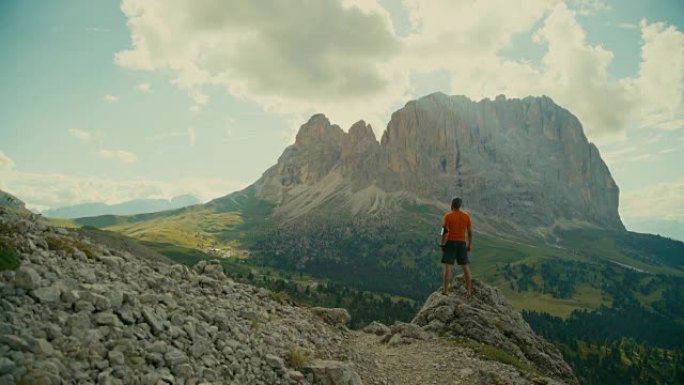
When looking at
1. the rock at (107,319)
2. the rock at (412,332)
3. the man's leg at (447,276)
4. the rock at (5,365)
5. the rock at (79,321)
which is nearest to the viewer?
the rock at (5,365)

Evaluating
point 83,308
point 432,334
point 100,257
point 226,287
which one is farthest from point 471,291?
point 83,308

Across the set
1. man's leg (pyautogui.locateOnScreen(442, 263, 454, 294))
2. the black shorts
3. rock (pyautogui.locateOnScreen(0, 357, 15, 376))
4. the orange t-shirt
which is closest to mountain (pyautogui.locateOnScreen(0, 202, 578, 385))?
rock (pyautogui.locateOnScreen(0, 357, 15, 376))

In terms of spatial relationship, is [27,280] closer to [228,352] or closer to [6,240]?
[6,240]

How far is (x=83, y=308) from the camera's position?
37.5 feet

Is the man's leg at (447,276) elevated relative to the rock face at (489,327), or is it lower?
elevated

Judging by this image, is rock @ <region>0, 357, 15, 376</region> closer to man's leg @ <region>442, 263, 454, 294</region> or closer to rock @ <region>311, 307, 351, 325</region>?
rock @ <region>311, 307, 351, 325</region>

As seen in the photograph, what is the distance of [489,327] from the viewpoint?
29719 mm

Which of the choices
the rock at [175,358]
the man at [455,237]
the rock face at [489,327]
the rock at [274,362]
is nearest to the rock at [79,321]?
the rock at [175,358]

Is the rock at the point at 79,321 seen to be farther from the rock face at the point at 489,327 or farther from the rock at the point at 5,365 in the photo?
the rock face at the point at 489,327

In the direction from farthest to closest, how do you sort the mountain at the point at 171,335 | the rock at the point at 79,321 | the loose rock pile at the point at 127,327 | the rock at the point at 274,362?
the rock at the point at 274,362
the rock at the point at 79,321
the mountain at the point at 171,335
the loose rock pile at the point at 127,327

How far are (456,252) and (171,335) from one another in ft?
63.6

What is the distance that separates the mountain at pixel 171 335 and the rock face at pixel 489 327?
62.8 inches

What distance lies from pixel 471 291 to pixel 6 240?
2978 cm

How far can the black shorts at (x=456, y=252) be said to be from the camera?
91.6ft
